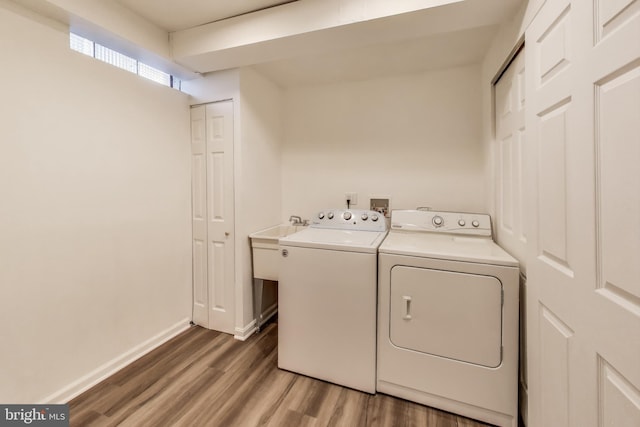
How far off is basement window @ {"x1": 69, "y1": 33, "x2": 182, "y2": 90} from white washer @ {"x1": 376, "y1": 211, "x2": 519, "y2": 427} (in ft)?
7.40

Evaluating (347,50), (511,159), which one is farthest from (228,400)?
(347,50)

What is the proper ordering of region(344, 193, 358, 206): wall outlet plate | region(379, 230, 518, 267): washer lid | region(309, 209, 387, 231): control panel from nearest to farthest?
1. region(379, 230, 518, 267): washer lid
2. region(309, 209, 387, 231): control panel
3. region(344, 193, 358, 206): wall outlet plate

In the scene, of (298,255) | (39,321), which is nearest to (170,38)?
(298,255)

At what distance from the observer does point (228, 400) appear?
5.31 ft

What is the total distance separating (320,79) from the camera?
8.52ft

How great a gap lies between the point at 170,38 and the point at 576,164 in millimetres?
2521

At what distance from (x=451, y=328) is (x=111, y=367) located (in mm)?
2185

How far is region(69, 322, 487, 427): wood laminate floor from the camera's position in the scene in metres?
1.48

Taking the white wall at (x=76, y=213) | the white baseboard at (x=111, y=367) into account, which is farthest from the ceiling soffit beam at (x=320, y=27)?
the white baseboard at (x=111, y=367)

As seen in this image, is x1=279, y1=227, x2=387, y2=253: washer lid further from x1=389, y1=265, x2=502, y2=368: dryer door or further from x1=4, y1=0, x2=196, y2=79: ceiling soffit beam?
x1=4, y1=0, x2=196, y2=79: ceiling soffit beam

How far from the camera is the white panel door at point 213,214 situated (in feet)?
7.49

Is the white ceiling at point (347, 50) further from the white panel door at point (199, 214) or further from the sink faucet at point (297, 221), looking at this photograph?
the sink faucet at point (297, 221)

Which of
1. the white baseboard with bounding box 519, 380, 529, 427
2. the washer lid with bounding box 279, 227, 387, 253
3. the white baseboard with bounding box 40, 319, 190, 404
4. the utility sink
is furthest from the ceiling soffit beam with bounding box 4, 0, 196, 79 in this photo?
the white baseboard with bounding box 519, 380, 529, 427

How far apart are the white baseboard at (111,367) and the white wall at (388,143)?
1.50 metres
